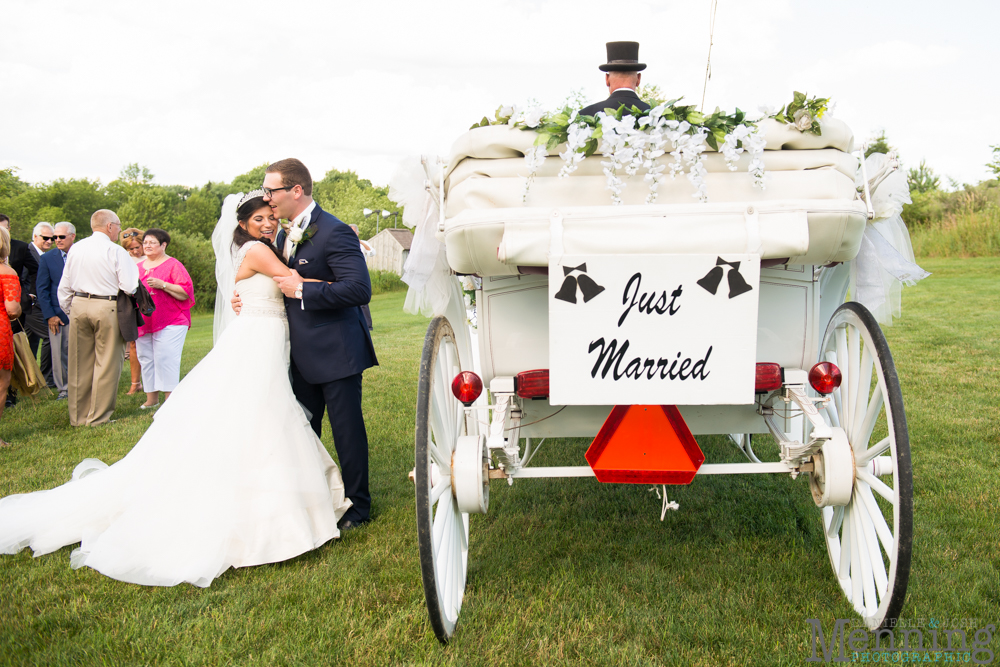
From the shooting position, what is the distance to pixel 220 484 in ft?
11.8

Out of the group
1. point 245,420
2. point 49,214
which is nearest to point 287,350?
point 245,420

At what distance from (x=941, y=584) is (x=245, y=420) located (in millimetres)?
3392

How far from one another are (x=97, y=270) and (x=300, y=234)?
4.28 meters

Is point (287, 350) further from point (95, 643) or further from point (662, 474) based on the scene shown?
point (662, 474)

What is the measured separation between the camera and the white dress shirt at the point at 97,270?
691 centimetres

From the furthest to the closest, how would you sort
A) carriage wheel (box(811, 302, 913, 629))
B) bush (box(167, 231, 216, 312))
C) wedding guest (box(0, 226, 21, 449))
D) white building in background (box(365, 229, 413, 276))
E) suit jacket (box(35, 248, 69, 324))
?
white building in background (box(365, 229, 413, 276)), bush (box(167, 231, 216, 312)), suit jacket (box(35, 248, 69, 324)), wedding guest (box(0, 226, 21, 449)), carriage wheel (box(811, 302, 913, 629))

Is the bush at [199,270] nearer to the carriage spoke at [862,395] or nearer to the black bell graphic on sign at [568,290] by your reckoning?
the black bell graphic on sign at [568,290]

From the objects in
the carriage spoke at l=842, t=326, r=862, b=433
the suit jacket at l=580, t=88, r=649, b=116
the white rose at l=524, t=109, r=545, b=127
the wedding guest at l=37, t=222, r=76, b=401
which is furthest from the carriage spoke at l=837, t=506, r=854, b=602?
the wedding guest at l=37, t=222, r=76, b=401

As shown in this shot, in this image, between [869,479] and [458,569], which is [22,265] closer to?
[458,569]

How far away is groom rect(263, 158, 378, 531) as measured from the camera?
379 centimetres

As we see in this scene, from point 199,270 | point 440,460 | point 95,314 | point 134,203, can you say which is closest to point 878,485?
point 440,460

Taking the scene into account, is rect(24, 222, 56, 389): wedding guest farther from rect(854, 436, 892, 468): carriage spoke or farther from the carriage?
rect(854, 436, 892, 468): carriage spoke

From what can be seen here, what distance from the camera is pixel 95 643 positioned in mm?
2836

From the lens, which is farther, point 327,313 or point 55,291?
point 55,291
